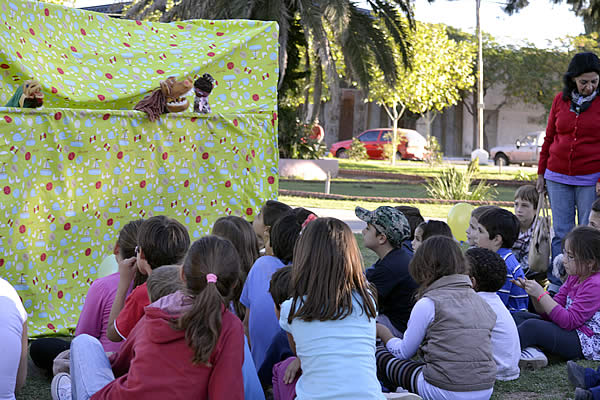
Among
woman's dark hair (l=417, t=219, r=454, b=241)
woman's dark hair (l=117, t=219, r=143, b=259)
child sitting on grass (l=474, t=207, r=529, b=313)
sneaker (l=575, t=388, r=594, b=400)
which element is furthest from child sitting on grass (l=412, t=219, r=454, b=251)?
woman's dark hair (l=117, t=219, r=143, b=259)

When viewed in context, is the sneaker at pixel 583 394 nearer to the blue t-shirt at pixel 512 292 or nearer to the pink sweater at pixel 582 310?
the pink sweater at pixel 582 310

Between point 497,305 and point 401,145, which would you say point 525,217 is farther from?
point 401,145

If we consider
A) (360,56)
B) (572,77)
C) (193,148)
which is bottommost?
(193,148)

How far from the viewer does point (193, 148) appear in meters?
6.05

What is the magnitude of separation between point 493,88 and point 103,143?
1343 inches

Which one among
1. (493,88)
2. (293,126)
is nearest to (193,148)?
(293,126)

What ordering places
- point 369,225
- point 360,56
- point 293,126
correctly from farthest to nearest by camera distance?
point 293,126 < point 360,56 < point 369,225

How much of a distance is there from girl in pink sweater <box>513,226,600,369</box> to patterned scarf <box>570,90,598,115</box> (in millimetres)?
1904

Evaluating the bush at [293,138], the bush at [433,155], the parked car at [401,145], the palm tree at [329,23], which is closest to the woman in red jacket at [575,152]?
the palm tree at [329,23]

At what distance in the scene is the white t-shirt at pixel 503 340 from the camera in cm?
402

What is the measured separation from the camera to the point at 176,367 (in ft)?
8.93

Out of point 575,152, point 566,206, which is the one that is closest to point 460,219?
point 566,206

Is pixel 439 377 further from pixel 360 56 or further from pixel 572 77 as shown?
pixel 360 56

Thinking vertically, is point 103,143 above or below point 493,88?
below
